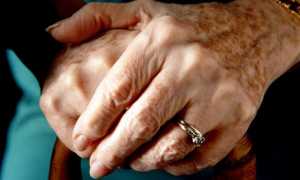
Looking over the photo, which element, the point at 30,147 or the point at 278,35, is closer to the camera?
the point at 278,35

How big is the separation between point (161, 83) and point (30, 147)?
448 mm

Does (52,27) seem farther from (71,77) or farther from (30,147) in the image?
(30,147)

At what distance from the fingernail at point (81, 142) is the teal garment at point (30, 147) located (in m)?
0.21

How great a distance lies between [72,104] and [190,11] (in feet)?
0.71

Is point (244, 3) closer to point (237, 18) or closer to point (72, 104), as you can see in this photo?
point (237, 18)

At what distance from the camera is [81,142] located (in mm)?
573

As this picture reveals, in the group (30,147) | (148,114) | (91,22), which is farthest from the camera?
(30,147)

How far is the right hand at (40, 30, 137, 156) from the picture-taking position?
23.0 inches

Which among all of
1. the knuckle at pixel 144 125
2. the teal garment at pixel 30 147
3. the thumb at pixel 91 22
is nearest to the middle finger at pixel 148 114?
the knuckle at pixel 144 125

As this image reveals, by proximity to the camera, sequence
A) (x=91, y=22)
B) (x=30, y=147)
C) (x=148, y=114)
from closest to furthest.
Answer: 1. (x=148, y=114)
2. (x=91, y=22)
3. (x=30, y=147)

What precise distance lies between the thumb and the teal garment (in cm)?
27

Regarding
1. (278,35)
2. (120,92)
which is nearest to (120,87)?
(120,92)

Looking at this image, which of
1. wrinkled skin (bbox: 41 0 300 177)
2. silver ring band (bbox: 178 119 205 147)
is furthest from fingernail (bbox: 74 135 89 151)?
silver ring band (bbox: 178 119 205 147)

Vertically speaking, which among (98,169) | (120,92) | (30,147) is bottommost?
(30,147)
